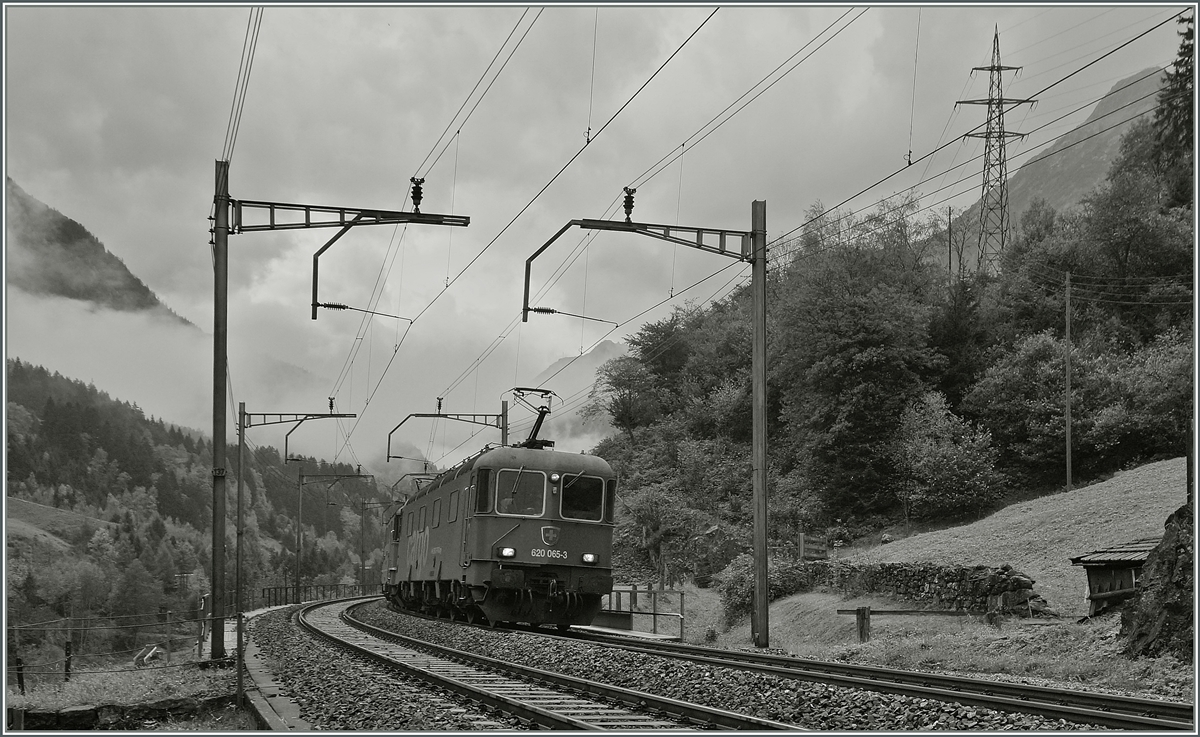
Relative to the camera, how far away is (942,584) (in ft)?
69.7

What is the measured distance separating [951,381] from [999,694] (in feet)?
132

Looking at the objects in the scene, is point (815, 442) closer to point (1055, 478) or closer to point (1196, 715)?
point (1055, 478)

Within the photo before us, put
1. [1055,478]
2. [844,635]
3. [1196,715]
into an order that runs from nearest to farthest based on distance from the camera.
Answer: [1196,715]
[844,635]
[1055,478]

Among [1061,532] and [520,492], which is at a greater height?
[520,492]

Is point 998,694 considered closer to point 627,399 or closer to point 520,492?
point 520,492

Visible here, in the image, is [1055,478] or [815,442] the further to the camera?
[815,442]

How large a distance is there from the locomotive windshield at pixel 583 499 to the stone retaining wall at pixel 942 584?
7097 millimetres

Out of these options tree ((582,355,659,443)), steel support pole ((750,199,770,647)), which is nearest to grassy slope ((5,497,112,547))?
tree ((582,355,659,443))

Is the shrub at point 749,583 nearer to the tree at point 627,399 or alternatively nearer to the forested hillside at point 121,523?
the tree at point 627,399

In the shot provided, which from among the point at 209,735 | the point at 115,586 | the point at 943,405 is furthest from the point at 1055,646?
the point at 115,586

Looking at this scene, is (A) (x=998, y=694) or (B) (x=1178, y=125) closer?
(A) (x=998, y=694)

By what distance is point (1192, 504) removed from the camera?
38.3 feet

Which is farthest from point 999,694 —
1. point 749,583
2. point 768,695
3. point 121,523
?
point 121,523

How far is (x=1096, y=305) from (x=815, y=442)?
49.9ft
